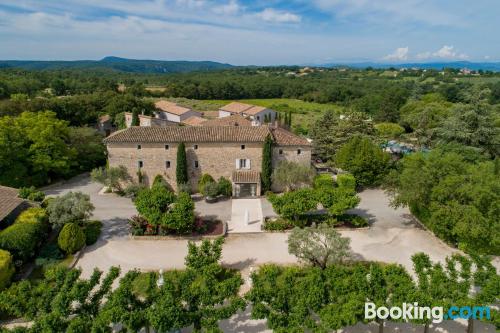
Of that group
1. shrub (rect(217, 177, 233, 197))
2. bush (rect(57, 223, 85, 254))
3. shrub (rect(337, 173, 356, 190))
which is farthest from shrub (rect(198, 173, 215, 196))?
shrub (rect(337, 173, 356, 190))

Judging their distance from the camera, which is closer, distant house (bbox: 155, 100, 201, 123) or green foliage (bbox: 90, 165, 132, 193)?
green foliage (bbox: 90, 165, 132, 193)

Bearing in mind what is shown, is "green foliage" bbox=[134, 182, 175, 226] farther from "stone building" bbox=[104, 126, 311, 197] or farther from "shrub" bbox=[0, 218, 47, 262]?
"stone building" bbox=[104, 126, 311, 197]

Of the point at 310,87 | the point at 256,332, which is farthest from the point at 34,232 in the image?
the point at 310,87

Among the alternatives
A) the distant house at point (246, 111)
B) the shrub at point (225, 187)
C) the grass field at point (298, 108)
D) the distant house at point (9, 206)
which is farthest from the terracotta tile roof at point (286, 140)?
the grass field at point (298, 108)

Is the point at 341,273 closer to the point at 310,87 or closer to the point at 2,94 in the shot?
the point at 2,94

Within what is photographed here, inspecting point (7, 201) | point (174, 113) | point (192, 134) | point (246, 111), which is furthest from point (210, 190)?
point (246, 111)

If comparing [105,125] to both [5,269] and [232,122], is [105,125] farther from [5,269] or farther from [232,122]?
[5,269]

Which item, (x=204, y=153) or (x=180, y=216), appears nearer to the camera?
(x=180, y=216)
